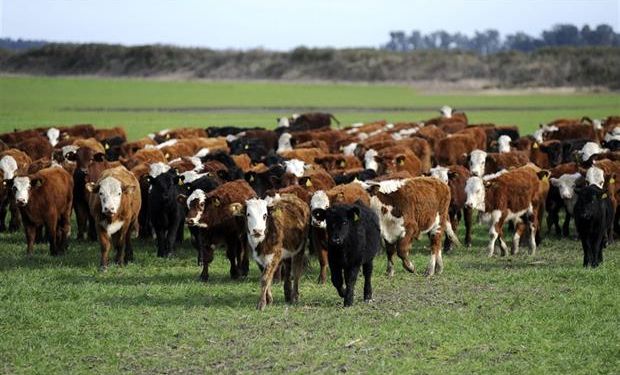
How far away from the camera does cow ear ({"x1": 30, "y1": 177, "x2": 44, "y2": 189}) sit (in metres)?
14.6

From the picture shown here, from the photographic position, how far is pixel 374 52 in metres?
91.2

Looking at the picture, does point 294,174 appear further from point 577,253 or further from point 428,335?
point 428,335

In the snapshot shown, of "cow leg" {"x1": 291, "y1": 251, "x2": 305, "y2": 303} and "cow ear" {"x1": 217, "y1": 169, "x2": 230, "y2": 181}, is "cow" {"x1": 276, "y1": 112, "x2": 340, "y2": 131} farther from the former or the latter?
"cow leg" {"x1": 291, "y1": 251, "x2": 305, "y2": 303}

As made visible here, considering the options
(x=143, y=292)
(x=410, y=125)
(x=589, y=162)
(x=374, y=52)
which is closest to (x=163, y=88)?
(x=374, y=52)

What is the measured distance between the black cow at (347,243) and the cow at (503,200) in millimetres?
3713

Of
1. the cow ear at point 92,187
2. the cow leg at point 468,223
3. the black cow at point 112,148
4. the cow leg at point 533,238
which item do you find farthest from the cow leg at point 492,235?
the black cow at point 112,148

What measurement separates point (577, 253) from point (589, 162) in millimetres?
3172

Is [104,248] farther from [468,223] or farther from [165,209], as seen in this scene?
[468,223]

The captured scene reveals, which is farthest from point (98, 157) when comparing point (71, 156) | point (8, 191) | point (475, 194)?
point (475, 194)

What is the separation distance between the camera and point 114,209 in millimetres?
13281

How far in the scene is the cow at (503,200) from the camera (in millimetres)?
14359

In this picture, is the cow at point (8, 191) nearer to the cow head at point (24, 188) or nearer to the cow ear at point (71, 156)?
the cow ear at point (71, 156)

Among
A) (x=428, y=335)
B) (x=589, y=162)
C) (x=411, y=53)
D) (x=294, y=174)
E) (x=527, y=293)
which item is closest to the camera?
(x=428, y=335)

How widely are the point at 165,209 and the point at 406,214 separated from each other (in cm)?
387
